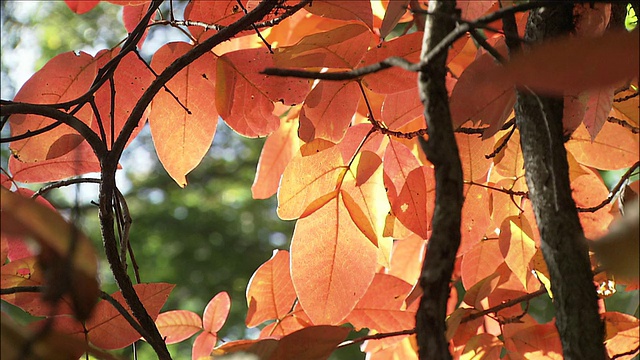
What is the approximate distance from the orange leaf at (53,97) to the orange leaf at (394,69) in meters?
0.19

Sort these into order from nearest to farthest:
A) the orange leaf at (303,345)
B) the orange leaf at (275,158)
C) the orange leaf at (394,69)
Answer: the orange leaf at (303,345) → the orange leaf at (394,69) → the orange leaf at (275,158)

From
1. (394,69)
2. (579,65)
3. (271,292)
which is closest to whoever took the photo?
(579,65)

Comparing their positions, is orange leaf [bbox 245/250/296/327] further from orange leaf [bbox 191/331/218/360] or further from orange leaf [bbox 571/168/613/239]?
orange leaf [bbox 571/168/613/239]

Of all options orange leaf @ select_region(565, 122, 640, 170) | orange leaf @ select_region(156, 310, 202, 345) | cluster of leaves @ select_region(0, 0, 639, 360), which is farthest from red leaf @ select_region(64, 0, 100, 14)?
orange leaf @ select_region(565, 122, 640, 170)

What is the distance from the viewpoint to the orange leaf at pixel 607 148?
48 cm

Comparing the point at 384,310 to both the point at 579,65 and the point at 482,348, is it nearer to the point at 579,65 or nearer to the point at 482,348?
the point at 482,348

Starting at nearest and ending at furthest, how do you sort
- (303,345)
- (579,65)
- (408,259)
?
1. (579,65)
2. (303,345)
3. (408,259)

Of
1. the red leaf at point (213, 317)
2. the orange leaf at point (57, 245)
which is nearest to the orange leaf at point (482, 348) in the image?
the red leaf at point (213, 317)

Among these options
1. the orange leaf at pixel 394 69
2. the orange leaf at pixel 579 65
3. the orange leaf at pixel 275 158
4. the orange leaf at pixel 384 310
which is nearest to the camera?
the orange leaf at pixel 579 65

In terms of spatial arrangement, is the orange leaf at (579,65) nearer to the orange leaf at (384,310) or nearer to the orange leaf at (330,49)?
the orange leaf at (330,49)

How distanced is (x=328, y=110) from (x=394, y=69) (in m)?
0.05

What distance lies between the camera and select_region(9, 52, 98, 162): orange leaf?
0.40 m

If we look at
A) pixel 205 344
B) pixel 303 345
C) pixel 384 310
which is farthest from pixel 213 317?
pixel 303 345

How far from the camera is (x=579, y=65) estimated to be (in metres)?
0.16
